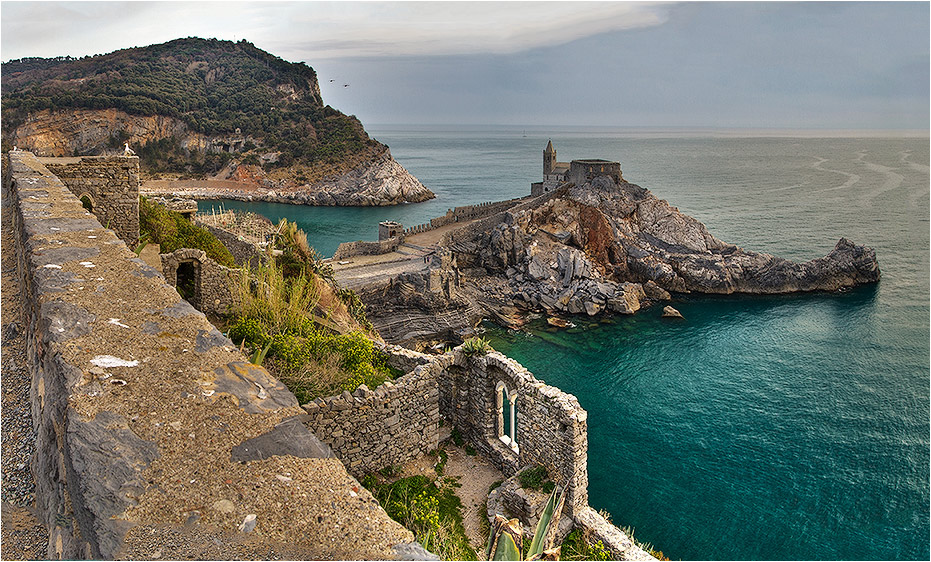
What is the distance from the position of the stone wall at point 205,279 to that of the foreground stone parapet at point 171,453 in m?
6.62

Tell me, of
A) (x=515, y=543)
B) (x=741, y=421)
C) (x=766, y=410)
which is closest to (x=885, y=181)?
(x=766, y=410)

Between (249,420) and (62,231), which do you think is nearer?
(249,420)

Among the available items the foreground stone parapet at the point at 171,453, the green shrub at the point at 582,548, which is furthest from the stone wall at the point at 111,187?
the green shrub at the point at 582,548

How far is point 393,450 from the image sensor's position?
9000 mm

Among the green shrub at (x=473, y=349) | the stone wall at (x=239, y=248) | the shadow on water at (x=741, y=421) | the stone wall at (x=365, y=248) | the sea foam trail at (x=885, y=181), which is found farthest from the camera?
the sea foam trail at (x=885, y=181)

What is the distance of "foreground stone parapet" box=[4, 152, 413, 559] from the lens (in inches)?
87.4

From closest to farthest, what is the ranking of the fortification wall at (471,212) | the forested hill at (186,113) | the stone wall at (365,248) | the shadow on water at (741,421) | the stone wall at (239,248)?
the shadow on water at (741,421) → the stone wall at (239,248) → the stone wall at (365,248) → the fortification wall at (471,212) → the forested hill at (186,113)

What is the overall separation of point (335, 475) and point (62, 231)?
4.87m

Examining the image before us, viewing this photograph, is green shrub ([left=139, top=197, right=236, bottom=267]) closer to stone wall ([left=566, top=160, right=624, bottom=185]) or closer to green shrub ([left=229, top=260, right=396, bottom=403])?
green shrub ([left=229, top=260, right=396, bottom=403])

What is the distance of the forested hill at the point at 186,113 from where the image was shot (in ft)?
271

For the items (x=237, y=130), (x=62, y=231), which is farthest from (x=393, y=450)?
(x=237, y=130)

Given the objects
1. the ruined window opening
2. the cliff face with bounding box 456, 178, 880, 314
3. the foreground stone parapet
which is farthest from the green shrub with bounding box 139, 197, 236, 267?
the cliff face with bounding box 456, 178, 880, 314

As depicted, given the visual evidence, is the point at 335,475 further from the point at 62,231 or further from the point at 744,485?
the point at 744,485

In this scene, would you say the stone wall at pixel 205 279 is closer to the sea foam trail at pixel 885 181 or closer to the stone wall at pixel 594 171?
the stone wall at pixel 594 171
